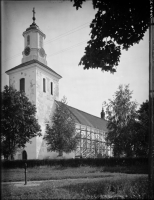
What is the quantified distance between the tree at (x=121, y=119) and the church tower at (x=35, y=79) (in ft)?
33.5

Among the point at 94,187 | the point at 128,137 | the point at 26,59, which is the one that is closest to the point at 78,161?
the point at 128,137

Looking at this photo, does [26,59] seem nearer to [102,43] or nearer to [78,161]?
[78,161]

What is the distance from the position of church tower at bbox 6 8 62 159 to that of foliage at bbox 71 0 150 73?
2450 cm

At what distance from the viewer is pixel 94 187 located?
702 cm

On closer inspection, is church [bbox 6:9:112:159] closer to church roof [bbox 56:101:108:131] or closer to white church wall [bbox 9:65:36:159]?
white church wall [bbox 9:65:36:159]

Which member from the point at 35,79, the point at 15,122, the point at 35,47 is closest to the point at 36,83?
the point at 35,79

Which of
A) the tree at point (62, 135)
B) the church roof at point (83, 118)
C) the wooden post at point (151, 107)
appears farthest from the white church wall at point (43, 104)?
the wooden post at point (151, 107)

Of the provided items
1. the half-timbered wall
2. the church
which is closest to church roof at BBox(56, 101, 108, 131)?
the half-timbered wall

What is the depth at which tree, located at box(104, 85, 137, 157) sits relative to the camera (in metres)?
24.8

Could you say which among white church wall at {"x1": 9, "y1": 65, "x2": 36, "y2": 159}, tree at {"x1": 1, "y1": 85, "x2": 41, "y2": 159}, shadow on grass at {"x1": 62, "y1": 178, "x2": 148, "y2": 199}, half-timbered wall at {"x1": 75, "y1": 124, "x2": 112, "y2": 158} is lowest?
half-timbered wall at {"x1": 75, "y1": 124, "x2": 112, "y2": 158}

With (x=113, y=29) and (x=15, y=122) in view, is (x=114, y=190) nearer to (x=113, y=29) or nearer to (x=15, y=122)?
(x=113, y=29)

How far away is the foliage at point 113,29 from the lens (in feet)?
22.6

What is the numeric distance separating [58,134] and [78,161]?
6.70 metres

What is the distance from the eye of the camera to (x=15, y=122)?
68.9 ft
